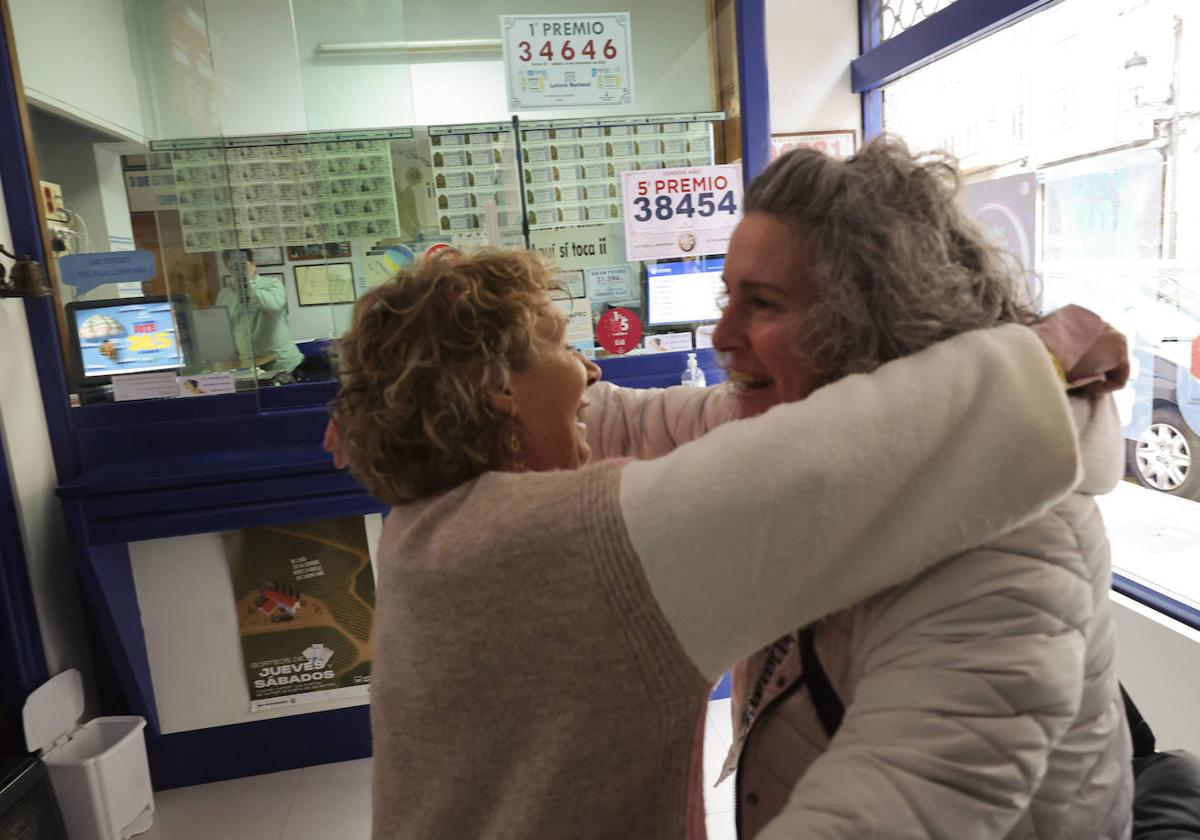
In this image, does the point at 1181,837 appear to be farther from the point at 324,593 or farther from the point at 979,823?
the point at 324,593

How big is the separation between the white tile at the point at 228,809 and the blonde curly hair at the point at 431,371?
229cm

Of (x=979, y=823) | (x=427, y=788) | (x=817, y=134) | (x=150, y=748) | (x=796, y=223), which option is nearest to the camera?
(x=979, y=823)

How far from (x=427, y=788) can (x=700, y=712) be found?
309mm

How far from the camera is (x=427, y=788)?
2.69 feet

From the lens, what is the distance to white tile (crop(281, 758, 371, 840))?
2.55 meters

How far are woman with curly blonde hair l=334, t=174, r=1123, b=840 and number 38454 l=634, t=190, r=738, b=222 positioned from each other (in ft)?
7.11

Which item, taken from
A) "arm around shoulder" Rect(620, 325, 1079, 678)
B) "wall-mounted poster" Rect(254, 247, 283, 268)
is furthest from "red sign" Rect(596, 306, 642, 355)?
"arm around shoulder" Rect(620, 325, 1079, 678)

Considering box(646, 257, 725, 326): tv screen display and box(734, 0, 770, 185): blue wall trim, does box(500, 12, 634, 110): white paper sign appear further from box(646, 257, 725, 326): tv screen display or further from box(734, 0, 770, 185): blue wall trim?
box(646, 257, 725, 326): tv screen display

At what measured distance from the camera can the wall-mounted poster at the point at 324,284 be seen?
9.39 ft

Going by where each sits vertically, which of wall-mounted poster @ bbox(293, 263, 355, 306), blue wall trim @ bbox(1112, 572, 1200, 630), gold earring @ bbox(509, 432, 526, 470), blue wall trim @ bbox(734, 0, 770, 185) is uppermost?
blue wall trim @ bbox(734, 0, 770, 185)

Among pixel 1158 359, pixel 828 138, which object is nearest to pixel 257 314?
pixel 1158 359

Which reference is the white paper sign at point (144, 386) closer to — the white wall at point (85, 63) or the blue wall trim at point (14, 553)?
the blue wall trim at point (14, 553)

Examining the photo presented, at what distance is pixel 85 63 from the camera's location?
314 cm

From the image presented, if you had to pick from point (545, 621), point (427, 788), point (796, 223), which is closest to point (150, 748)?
point (427, 788)
